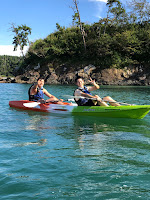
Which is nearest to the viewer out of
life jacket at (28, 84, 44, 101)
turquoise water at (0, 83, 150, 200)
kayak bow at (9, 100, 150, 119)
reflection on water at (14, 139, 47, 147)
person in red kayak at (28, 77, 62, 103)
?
turquoise water at (0, 83, 150, 200)

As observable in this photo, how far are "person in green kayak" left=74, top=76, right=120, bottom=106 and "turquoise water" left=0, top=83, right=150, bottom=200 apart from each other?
73.7 inches

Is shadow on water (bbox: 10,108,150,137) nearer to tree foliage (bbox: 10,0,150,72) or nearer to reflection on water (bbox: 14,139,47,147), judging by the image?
reflection on water (bbox: 14,139,47,147)

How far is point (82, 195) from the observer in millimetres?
2713

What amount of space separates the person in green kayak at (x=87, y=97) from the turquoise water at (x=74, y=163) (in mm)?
1872

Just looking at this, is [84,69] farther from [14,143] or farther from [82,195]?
[82,195]

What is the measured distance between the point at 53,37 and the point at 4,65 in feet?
193

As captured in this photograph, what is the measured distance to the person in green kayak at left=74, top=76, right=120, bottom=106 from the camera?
307 inches

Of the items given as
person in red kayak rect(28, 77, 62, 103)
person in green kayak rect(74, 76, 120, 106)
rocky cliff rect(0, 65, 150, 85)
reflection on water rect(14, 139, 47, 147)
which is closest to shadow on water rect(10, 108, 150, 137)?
person in green kayak rect(74, 76, 120, 106)

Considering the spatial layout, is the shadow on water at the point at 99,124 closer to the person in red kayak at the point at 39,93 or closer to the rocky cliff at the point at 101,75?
the person in red kayak at the point at 39,93

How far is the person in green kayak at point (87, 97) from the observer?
780 centimetres

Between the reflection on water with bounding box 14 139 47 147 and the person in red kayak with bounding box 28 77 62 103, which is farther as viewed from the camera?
the person in red kayak with bounding box 28 77 62 103

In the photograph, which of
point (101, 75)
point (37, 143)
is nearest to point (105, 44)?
point (101, 75)

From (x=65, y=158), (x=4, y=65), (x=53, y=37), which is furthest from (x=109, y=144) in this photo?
(x=4, y=65)

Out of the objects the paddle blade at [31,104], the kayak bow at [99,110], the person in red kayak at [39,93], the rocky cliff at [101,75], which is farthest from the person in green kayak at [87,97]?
the rocky cliff at [101,75]
